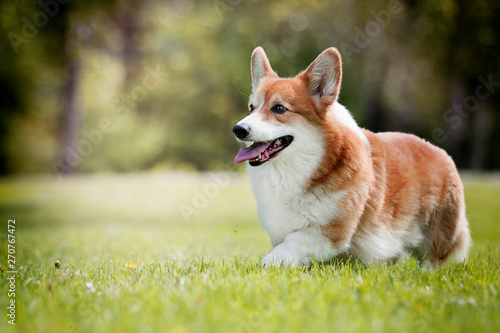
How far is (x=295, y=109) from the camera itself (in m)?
3.55

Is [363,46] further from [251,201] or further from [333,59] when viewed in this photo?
[333,59]

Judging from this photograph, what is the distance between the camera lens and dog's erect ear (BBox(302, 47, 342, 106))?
138 inches

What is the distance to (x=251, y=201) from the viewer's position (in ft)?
42.1

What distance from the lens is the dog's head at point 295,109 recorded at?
11.5 ft

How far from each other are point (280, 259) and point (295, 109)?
121 centimetres

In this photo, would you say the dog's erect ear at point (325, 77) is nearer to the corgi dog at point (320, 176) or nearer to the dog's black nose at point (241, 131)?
the corgi dog at point (320, 176)

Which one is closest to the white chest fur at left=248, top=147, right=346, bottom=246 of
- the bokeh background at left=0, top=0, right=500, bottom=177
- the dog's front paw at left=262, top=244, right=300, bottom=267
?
the dog's front paw at left=262, top=244, right=300, bottom=267

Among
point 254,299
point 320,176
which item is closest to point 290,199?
point 320,176

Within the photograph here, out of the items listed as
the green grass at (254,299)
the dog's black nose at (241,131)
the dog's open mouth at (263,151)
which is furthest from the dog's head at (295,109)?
the green grass at (254,299)

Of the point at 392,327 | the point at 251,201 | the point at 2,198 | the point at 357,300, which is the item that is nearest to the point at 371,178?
the point at 357,300

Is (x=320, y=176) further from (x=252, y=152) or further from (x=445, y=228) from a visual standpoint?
(x=445, y=228)

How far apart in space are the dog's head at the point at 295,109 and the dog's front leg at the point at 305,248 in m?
0.66

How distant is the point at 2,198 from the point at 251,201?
7317mm

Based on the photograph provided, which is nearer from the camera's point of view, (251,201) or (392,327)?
(392,327)
